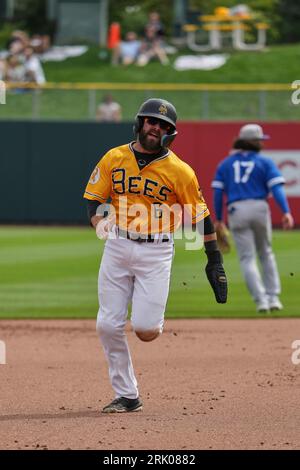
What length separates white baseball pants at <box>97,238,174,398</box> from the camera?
7270 millimetres

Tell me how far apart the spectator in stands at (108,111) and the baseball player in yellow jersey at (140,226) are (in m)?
18.2

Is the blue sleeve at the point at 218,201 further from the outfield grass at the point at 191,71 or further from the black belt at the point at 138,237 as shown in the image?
the outfield grass at the point at 191,71

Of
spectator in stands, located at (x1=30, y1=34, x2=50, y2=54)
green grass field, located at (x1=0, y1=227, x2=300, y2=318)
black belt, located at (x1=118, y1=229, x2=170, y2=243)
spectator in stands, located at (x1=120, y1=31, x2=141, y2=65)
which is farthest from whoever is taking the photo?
spectator in stands, located at (x1=30, y1=34, x2=50, y2=54)

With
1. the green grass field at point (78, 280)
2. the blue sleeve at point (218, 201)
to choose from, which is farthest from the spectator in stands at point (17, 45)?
the blue sleeve at point (218, 201)

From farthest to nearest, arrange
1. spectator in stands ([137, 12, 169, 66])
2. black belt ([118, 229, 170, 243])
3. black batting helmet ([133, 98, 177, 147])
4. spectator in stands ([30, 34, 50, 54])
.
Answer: spectator in stands ([30, 34, 50, 54]), spectator in stands ([137, 12, 169, 66]), black belt ([118, 229, 170, 243]), black batting helmet ([133, 98, 177, 147])

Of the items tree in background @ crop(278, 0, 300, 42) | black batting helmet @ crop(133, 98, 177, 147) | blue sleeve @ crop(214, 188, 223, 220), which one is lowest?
blue sleeve @ crop(214, 188, 223, 220)

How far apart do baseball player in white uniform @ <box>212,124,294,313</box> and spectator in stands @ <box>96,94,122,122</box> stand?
12696mm

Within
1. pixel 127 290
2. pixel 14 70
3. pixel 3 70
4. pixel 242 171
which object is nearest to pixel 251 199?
pixel 242 171

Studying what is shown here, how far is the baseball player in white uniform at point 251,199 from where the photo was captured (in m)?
12.6

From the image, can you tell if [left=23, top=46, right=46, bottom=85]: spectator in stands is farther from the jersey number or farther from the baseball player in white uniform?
the jersey number

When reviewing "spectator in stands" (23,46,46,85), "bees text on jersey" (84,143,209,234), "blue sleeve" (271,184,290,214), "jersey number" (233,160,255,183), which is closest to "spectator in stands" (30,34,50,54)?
"spectator in stands" (23,46,46,85)

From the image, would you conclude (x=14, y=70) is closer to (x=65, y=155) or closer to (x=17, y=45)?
(x=17, y=45)

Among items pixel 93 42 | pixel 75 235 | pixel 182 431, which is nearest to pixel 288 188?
pixel 75 235
